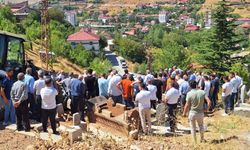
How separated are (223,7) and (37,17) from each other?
43.7m

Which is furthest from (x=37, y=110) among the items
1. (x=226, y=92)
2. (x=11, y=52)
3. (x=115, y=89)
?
(x=226, y=92)

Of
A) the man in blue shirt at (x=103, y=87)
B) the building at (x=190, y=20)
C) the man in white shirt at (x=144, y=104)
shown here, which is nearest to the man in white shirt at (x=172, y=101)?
the man in white shirt at (x=144, y=104)

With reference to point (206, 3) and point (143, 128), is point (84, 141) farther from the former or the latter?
point (206, 3)

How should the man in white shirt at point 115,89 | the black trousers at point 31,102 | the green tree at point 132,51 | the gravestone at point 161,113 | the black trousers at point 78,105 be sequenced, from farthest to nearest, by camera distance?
1. the green tree at point 132,51
2. the man in white shirt at point 115,89
3. the gravestone at point 161,113
4. the black trousers at point 78,105
5. the black trousers at point 31,102

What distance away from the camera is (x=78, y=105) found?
1239cm

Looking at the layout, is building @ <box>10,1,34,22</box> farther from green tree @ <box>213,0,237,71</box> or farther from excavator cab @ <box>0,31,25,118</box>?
excavator cab @ <box>0,31,25,118</box>

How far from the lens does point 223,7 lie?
32.6 metres

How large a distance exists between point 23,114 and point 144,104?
3.21m

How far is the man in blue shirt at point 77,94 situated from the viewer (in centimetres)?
1209

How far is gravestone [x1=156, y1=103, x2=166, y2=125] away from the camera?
40.7 ft

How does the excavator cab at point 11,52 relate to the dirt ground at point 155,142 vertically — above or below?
above

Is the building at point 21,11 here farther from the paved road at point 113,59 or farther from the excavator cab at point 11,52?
the excavator cab at point 11,52

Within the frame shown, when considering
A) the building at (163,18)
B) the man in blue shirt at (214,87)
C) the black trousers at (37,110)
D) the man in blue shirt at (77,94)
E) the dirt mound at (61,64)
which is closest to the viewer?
the black trousers at (37,110)

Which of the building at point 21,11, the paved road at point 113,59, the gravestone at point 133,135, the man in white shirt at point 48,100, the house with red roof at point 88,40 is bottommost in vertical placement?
the paved road at point 113,59
